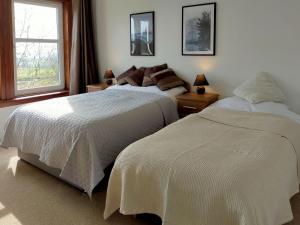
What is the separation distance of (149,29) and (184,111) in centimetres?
151

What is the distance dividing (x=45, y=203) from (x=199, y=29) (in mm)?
2939

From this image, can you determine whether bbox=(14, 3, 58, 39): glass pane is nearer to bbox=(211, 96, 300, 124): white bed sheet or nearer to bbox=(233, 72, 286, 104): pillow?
bbox=(211, 96, 300, 124): white bed sheet

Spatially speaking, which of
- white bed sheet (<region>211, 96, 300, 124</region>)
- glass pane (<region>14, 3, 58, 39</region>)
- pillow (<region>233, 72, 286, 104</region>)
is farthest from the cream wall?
glass pane (<region>14, 3, 58, 39</region>)

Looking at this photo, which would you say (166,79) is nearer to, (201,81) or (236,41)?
(201,81)

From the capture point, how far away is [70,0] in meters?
4.88

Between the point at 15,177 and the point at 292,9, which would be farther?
the point at 292,9

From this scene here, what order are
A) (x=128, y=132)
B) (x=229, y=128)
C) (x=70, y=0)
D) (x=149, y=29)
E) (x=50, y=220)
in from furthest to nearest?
(x=70, y=0) → (x=149, y=29) → (x=128, y=132) → (x=229, y=128) → (x=50, y=220)

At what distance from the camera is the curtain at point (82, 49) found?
15.6ft

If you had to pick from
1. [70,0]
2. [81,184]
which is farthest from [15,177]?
[70,0]

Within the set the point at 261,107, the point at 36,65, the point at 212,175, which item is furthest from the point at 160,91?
the point at 212,175

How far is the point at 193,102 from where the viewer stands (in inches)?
142

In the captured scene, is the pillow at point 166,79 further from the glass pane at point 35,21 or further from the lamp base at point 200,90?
the glass pane at point 35,21

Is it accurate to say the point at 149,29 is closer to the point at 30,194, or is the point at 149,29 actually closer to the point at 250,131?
the point at 250,131

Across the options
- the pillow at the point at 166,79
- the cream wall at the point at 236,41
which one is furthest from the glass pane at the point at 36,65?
the pillow at the point at 166,79
